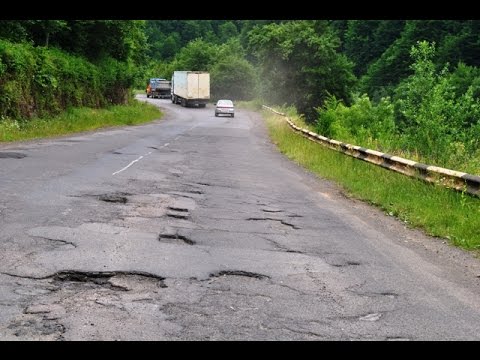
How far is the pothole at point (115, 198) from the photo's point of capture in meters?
9.86

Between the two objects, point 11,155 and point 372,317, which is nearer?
point 372,317

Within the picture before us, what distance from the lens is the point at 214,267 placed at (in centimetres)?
619

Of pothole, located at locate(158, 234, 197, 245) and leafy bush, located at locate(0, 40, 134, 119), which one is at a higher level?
leafy bush, located at locate(0, 40, 134, 119)

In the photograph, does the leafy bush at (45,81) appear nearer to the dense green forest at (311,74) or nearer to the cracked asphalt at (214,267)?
the dense green forest at (311,74)

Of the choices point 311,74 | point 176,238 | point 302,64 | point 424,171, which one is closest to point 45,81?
point 424,171

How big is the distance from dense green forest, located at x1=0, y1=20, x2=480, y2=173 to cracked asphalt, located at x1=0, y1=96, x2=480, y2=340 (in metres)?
5.30

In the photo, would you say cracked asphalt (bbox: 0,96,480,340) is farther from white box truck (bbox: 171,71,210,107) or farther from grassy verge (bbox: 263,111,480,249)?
white box truck (bbox: 171,71,210,107)

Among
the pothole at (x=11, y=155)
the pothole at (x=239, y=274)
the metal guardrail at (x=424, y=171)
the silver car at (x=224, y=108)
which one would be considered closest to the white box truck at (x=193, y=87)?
the silver car at (x=224, y=108)

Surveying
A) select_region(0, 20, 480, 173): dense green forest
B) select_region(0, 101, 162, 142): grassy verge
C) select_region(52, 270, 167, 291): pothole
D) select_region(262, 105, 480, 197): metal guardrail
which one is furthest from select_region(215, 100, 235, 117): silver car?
select_region(52, 270, 167, 291): pothole

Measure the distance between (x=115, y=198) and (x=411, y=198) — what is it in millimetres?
5274

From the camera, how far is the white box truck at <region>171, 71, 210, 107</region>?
62750mm

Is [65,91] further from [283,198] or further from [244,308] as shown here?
[244,308]

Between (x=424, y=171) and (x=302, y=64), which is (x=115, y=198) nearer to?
(x=424, y=171)

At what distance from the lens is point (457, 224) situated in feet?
27.9
